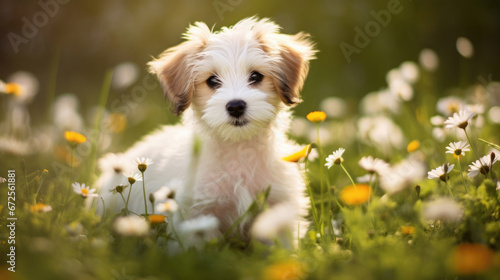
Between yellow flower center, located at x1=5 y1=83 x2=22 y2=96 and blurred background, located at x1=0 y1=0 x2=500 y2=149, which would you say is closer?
yellow flower center, located at x1=5 y1=83 x2=22 y2=96

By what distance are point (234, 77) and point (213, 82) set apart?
8.6 inches

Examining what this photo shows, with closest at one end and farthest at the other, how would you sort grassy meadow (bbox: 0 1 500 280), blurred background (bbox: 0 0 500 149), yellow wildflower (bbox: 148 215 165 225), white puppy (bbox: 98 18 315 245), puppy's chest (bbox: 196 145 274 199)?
grassy meadow (bbox: 0 1 500 280), yellow wildflower (bbox: 148 215 165 225), white puppy (bbox: 98 18 315 245), puppy's chest (bbox: 196 145 274 199), blurred background (bbox: 0 0 500 149)

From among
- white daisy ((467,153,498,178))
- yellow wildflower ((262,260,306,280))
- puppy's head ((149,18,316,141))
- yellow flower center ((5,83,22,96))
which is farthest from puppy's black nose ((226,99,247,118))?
yellow flower center ((5,83,22,96))

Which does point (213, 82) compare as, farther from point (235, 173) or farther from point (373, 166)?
point (373, 166)

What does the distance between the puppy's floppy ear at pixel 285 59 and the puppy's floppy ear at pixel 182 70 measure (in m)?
0.47

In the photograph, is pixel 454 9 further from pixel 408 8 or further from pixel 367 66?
pixel 367 66

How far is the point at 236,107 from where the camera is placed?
3.01 m

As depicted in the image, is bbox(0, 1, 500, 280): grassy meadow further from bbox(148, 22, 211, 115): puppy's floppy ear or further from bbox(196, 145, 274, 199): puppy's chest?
bbox(148, 22, 211, 115): puppy's floppy ear

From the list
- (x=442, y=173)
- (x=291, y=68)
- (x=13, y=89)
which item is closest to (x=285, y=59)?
(x=291, y=68)

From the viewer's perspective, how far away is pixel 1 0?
7.05 metres

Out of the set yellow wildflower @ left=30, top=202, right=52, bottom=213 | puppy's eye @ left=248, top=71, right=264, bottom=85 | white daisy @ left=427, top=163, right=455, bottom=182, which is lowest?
white daisy @ left=427, top=163, right=455, bottom=182

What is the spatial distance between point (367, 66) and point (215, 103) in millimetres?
6043

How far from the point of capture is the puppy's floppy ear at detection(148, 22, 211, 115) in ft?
11.1

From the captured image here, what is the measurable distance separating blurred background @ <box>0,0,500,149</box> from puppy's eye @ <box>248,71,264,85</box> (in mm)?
4143
